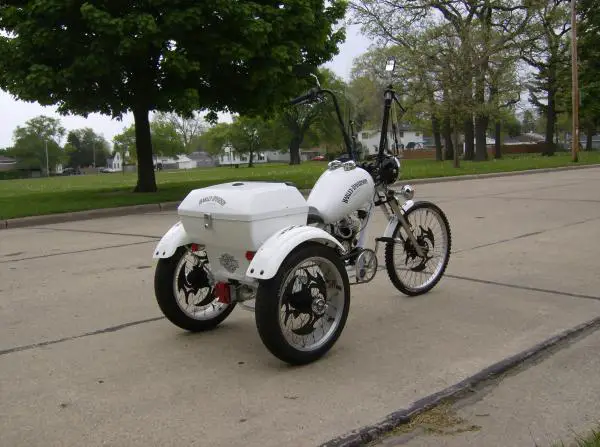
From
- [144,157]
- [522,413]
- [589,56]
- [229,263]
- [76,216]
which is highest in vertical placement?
[589,56]

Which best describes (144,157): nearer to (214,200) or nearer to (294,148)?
→ (214,200)

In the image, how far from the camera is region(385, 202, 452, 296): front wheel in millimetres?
5043

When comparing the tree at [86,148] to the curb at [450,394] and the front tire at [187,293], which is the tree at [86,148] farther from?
the curb at [450,394]

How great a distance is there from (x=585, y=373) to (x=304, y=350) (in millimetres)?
1581

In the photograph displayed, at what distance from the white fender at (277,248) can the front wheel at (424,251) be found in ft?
4.44

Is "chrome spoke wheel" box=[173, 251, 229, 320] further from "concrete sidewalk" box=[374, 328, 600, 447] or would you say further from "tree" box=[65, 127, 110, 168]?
"tree" box=[65, 127, 110, 168]

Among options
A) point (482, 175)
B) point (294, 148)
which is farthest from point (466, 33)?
point (294, 148)

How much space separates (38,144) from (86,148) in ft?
79.5

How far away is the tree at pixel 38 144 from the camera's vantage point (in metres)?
110

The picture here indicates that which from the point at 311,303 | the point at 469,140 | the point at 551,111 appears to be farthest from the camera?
the point at 551,111

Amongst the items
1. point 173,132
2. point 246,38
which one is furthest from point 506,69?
point 173,132

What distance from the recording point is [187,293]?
4.29 m

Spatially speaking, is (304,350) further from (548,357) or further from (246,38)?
(246,38)

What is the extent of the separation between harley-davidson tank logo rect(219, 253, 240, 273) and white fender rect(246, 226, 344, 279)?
0.99ft
